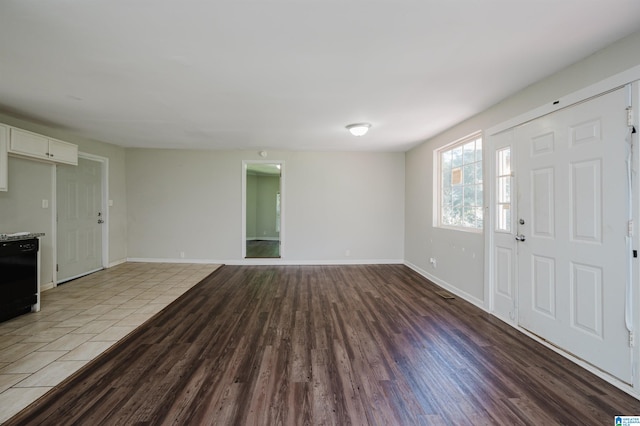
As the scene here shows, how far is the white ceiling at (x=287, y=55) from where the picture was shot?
1724 mm

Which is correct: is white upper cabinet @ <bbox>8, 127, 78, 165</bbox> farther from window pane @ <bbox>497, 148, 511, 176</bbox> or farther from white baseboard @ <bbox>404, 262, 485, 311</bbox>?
white baseboard @ <bbox>404, 262, 485, 311</bbox>

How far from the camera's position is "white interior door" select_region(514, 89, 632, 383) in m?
2.05

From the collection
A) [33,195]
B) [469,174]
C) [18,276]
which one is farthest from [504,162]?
[33,195]

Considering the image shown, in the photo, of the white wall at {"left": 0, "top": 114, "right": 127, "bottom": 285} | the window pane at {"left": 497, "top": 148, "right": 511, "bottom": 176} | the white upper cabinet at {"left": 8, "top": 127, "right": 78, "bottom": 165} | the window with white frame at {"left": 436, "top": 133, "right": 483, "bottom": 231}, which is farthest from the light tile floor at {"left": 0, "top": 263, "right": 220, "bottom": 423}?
the window pane at {"left": 497, "top": 148, "right": 511, "bottom": 176}

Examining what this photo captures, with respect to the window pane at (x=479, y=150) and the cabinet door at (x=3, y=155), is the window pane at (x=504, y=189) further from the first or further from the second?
the cabinet door at (x=3, y=155)

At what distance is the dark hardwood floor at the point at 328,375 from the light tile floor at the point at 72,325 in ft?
0.56

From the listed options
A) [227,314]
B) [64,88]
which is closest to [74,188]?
[64,88]

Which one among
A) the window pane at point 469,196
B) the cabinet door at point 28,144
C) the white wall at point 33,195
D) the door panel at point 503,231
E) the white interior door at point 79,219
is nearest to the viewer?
the door panel at point 503,231

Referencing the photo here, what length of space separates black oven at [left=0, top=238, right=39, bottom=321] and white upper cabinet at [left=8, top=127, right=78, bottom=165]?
3.97 ft

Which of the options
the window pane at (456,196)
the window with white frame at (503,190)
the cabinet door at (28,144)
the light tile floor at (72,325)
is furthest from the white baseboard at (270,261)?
the window with white frame at (503,190)

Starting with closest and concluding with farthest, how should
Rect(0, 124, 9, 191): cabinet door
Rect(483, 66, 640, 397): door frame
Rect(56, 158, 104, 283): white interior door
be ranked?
Rect(483, 66, 640, 397): door frame, Rect(0, 124, 9, 191): cabinet door, Rect(56, 158, 104, 283): white interior door

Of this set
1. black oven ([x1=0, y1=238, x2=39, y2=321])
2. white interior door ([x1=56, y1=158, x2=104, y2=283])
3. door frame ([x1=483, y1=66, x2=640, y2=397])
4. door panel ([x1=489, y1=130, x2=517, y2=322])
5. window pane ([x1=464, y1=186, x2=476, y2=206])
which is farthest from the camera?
white interior door ([x1=56, y1=158, x2=104, y2=283])

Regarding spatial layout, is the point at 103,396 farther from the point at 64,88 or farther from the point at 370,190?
the point at 370,190

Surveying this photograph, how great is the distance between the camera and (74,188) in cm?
481
